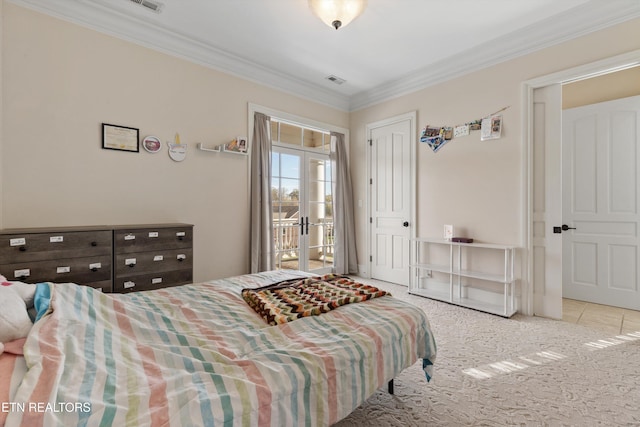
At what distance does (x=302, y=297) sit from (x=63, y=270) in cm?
193

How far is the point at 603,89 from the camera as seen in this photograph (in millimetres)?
3688

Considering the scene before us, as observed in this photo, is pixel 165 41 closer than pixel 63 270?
No

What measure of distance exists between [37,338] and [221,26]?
10.2 feet

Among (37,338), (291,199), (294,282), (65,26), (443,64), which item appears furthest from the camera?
(291,199)

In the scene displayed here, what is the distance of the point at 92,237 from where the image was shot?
2.44 meters

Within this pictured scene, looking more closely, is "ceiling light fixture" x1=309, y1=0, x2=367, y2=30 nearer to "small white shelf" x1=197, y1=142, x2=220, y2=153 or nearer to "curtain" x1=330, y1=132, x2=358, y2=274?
"small white shelf" x1=197, y1=142, x2=220, y2=153

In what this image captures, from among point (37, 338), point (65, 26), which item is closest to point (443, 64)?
point (65, 26)

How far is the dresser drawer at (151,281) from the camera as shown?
2.59 metres

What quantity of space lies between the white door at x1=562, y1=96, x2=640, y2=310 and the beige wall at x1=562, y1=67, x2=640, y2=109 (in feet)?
0.54

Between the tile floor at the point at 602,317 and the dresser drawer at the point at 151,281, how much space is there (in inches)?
152

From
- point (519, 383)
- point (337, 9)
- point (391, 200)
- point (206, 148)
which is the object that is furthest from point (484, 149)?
point (206, 148)

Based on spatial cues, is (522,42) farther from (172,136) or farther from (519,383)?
(172,136)

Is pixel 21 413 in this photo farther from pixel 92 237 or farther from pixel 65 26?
pixel 65 26

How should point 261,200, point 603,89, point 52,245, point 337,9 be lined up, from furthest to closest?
1. point 261,200
2. point 603,89
3. point 337,9
4. point 52,245
